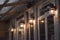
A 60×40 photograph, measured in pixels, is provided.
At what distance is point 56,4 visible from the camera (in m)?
5.87

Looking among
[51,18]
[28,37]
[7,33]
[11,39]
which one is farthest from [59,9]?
[7,33]

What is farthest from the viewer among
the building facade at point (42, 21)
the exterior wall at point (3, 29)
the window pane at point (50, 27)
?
the exterior wall at point (3, 29)

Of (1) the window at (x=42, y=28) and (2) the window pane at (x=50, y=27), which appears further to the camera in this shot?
(1) the window at (x=42, y=28)

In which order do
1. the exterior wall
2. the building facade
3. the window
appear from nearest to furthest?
the building facade, the window, the exterior wall

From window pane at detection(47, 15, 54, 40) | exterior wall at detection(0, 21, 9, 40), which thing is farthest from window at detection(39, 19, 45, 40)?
exterior wall at detection(0, 21, 9, 40)

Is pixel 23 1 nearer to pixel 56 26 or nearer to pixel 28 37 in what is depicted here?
pixel 28 37

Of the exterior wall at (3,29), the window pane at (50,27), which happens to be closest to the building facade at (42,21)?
the window pane at (50,27)

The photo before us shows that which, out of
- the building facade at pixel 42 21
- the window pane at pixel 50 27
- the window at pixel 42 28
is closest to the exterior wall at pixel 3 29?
the building facade at pixel 42 21

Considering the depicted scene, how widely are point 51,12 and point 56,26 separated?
490mm

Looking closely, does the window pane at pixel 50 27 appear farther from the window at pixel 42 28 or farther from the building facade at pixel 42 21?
the window at pixel 42 28

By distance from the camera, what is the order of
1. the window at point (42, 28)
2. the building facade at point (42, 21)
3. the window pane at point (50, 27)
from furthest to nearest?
the window at point (42, 28) < the window pane at point (50, 27) < the building facade at point (42, 21)

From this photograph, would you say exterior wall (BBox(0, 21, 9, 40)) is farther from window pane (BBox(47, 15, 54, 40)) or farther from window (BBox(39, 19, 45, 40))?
window pane (BBox(47, 15, 54, 40))

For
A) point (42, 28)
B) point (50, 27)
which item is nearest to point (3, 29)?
point (42, 28)

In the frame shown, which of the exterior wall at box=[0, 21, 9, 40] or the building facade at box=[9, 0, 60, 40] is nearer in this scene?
the building facade at box=[9, 0, 60, 40]
